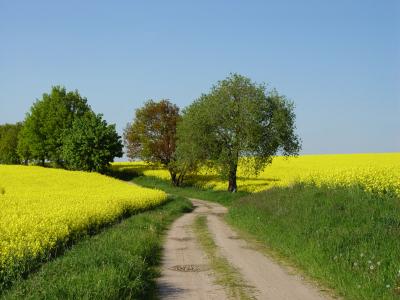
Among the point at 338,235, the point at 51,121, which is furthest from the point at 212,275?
the point at 51,121

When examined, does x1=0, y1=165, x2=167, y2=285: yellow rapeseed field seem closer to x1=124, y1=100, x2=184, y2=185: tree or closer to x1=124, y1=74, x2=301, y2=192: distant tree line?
x1=124, y1=74, x2=301, y2=192: distant tree line

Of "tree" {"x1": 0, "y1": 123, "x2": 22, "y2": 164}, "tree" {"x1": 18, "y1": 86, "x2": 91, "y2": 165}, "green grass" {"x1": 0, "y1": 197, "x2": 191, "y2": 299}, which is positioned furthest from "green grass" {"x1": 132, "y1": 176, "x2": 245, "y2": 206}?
"tree" {"x1": 0, "y1": 123, "x2": 22, "y2": 164}

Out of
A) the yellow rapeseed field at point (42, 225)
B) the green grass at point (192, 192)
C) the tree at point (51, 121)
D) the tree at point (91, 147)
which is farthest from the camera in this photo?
the tree at point (51, 121)

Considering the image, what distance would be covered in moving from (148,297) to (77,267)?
6.18 feet

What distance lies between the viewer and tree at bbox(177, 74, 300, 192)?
135 feet

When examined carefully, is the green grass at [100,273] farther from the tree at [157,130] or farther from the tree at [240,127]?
the tree at [157,130]

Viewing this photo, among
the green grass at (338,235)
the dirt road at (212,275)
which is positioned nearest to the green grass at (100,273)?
the dirt road at (212,275)

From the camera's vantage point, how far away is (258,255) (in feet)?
48.7

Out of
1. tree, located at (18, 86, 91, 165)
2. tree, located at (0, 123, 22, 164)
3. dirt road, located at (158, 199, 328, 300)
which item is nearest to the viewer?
dirt road, located at (158, 199, 328, 300)

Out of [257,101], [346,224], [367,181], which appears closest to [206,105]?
[257,101]

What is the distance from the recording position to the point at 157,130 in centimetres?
6481

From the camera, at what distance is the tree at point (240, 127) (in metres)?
41.2

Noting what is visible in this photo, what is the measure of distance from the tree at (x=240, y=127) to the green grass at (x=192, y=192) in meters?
2.11

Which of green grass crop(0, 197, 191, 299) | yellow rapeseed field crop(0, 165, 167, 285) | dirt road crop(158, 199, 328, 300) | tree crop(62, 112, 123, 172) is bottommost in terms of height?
dirt road crop(158, 199, 328, 300)
